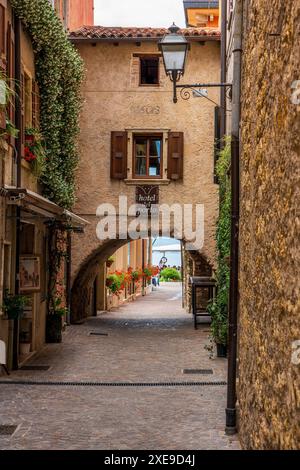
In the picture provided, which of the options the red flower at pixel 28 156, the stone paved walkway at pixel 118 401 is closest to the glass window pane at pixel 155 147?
the stone paved walkway at pixel 118 401

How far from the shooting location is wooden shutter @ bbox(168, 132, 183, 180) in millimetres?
19766

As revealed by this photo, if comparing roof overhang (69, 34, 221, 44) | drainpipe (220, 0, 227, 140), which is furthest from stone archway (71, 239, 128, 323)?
roof overhang (69, 34, 221, 44)

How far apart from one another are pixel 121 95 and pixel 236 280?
12295mm

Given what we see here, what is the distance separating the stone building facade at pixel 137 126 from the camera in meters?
19.9

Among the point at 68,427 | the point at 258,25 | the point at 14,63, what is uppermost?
the point at 14,63

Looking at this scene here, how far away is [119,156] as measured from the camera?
19891 mm

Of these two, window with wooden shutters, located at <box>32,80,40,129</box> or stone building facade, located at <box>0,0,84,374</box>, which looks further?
window with wooden shutters, located at <box>32,80,40,129</box>

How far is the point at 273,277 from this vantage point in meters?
5.48

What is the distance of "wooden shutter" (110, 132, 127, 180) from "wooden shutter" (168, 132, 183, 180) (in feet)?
3.66

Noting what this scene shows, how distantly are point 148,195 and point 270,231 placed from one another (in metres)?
14.2

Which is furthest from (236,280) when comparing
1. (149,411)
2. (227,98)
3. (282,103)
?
(227,98)

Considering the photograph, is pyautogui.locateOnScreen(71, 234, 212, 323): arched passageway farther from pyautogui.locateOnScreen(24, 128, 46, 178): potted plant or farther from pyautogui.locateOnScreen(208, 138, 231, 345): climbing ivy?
pyautogui.locateOnScreen(24, 128, 46, 178): potted plant

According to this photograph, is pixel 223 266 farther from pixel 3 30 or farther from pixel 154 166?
pixel 154 166

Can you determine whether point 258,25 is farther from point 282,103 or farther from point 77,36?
point 77,36
